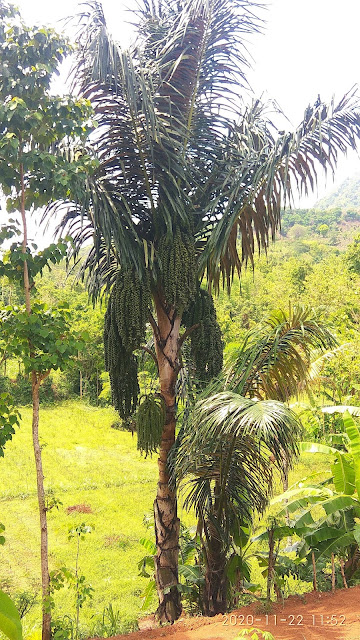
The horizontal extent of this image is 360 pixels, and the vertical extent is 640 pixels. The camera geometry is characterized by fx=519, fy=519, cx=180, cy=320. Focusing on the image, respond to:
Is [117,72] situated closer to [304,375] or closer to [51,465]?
[304,375]

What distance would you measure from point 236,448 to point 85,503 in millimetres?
7171

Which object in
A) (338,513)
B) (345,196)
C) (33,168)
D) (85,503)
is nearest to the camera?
(33,168)

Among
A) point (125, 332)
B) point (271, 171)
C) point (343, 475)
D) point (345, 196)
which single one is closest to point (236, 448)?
point (343, 475)

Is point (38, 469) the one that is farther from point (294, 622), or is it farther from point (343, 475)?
point (343, 475)

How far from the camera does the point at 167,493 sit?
13.5ft

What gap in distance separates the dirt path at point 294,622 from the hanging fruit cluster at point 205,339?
5.51 feet

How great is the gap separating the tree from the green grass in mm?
682

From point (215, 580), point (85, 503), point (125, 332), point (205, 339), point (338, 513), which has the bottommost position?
point (85, 503)

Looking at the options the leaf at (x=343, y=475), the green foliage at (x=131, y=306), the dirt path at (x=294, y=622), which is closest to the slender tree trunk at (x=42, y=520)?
the dirt path at (x=294, y=622)

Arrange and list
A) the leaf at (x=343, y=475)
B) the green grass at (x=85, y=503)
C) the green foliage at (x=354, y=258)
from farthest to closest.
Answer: the green foliage at (x=354, y=258), the green grass at (x=85, y=503), the leaf at (x=343, y=475)

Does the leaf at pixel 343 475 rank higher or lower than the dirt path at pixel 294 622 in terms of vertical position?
higher

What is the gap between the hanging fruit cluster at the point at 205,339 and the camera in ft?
13.5

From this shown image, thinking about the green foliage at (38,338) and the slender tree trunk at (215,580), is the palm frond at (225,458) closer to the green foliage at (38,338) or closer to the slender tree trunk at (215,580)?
the slender tree trunk at (215,580)

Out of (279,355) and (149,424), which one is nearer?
(149,424)
